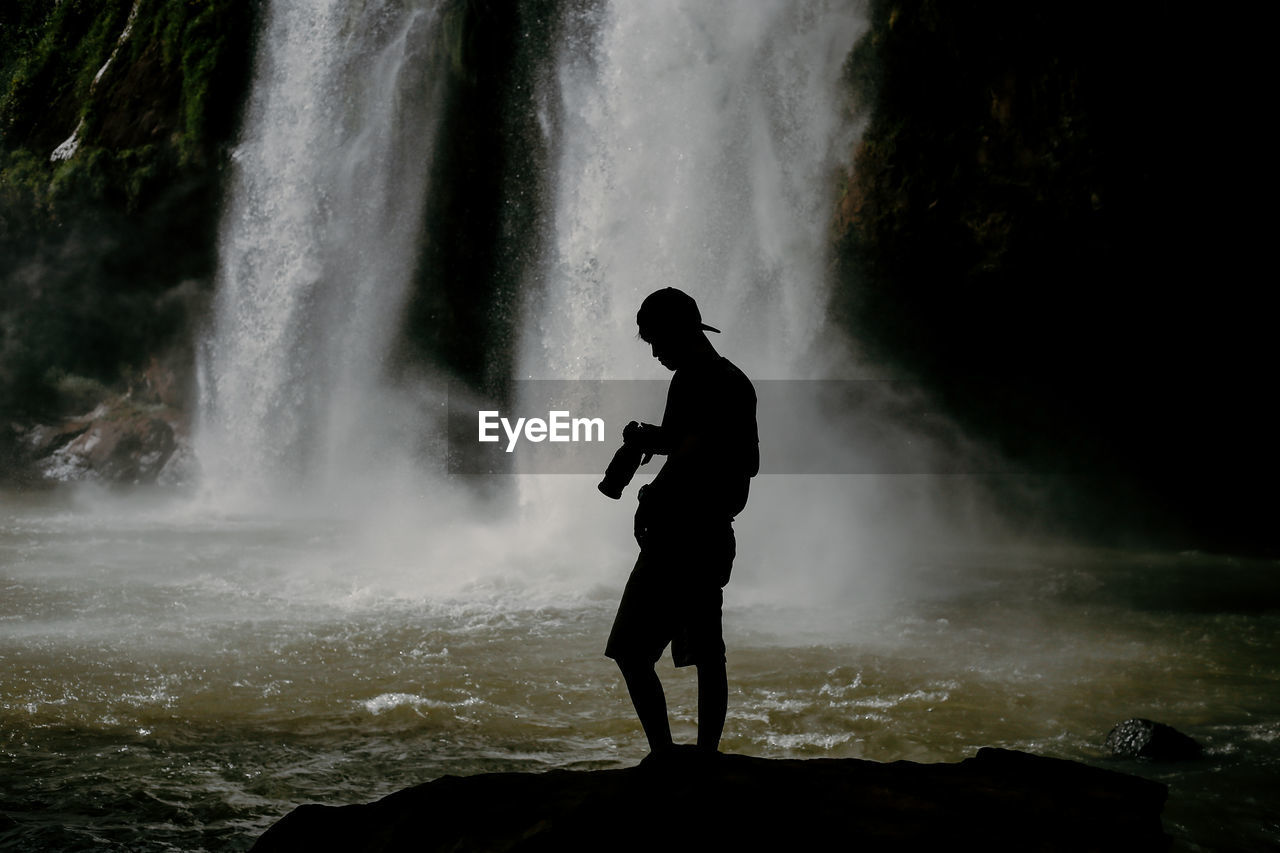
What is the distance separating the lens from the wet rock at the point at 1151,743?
4625mm

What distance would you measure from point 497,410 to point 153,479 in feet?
22.5

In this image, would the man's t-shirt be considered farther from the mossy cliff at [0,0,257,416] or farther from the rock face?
the mossy cliff at [0,0,257,416]

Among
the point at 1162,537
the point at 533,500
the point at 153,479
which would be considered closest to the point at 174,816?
the point at 533,500

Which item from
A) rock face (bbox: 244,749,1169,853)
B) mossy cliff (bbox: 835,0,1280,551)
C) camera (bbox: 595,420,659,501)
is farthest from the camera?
mossy cliff (bbox: 835,0,1280,551)

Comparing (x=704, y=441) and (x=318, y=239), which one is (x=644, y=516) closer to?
(x=704, y=441)

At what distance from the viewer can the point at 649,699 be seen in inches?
119

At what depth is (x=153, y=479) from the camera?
19391 mm

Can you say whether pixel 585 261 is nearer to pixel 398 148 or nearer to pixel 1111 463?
pixel 398 148

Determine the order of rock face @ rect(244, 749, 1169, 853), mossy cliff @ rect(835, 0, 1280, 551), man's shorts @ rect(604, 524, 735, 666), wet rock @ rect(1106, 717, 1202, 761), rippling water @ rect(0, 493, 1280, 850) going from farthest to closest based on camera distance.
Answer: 1. mossy cliff @ rect(835, 0, 1280, 551)
2. wet rock @ rect(1106, 717, 1202, 761)
3. rippling water @ rect(0, 493, 1280, 850)
4. man's shorts @ rect(604, 524, 735, 666)
5. rock face @ rect(244, 749, 1169, 853)

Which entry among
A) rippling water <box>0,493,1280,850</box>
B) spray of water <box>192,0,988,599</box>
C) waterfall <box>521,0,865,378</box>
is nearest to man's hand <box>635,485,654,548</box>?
rippling water <box>0,493,1280,850</box>

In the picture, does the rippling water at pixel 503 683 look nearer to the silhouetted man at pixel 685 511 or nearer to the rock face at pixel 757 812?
the rock face at pixel 757 812

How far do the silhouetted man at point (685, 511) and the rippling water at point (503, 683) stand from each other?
1595 mm

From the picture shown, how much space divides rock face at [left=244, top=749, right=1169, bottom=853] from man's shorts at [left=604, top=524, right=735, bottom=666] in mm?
355

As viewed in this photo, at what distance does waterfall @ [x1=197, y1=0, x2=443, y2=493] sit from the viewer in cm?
1733
